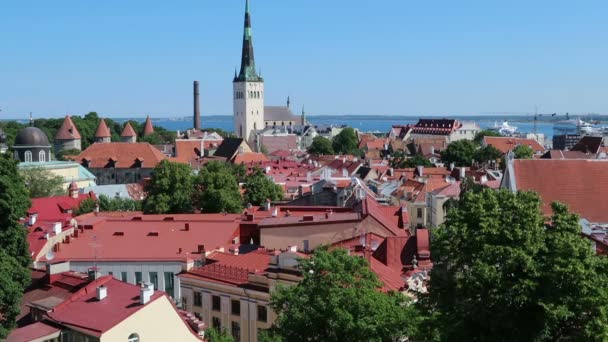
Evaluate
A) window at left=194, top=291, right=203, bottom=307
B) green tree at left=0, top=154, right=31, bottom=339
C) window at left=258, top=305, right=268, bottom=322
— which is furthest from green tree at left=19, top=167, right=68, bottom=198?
window at left=258, top=305, right=268, bottom=322

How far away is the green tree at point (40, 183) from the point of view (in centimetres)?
6606

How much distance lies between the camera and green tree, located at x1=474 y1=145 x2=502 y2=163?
347 ft

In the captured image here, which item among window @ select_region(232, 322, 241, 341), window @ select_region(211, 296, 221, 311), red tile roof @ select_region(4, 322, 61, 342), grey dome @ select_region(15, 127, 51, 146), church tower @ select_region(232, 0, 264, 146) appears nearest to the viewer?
red tile roof @ select_region(4, 322, 61, 342)

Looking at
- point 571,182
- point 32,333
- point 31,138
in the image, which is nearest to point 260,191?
point 571,182

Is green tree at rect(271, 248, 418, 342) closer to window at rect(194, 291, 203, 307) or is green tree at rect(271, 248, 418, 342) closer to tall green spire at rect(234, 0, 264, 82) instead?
window at rect(194, 291, 203, 307)

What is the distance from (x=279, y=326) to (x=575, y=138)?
153 m

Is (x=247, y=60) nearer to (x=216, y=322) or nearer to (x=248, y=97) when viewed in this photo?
(x=248, y=97)

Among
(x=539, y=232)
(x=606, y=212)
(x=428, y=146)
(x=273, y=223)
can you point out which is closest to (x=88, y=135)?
(x=428, y=146)

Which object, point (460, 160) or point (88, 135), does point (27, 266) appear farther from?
point (88, 135)

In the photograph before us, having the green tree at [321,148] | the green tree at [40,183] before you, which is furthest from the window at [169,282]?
the green tree at [321,148]

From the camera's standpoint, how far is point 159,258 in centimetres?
3797

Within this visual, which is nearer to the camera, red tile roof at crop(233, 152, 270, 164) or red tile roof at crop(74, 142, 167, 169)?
red tile roof at crop(74, 142, 167, 169)

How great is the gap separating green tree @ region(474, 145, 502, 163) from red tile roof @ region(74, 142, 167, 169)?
40.7 meters

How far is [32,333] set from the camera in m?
25.2
